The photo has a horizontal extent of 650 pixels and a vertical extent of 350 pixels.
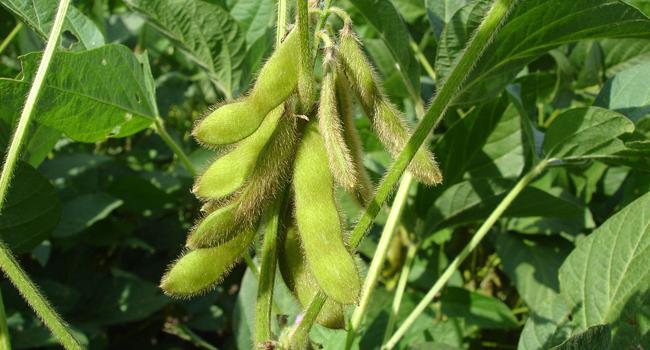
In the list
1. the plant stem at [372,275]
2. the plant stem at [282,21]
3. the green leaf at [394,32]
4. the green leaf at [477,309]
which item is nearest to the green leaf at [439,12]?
the green leaf at [394,32]

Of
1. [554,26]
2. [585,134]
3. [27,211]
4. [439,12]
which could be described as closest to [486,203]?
[585,134]

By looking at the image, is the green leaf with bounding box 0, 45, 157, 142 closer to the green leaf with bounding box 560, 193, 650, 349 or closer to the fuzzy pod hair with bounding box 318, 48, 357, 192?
the fuzzy pod hair with bounding box 318, 48, 357, 192

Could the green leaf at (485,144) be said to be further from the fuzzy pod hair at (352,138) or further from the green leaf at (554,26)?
the fuzzy pod hair at (352,138)

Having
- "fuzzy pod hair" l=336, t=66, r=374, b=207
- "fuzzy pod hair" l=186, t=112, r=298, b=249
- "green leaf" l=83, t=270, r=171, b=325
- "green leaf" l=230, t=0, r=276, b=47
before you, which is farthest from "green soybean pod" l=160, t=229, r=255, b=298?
"green leaf" l=83, t=270, r=171, b=325

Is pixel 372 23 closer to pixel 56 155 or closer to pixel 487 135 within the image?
pixel 487 135

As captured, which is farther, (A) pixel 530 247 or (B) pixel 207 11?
(A) pixel 530 247

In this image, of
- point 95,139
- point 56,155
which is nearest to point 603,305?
point 95,139
